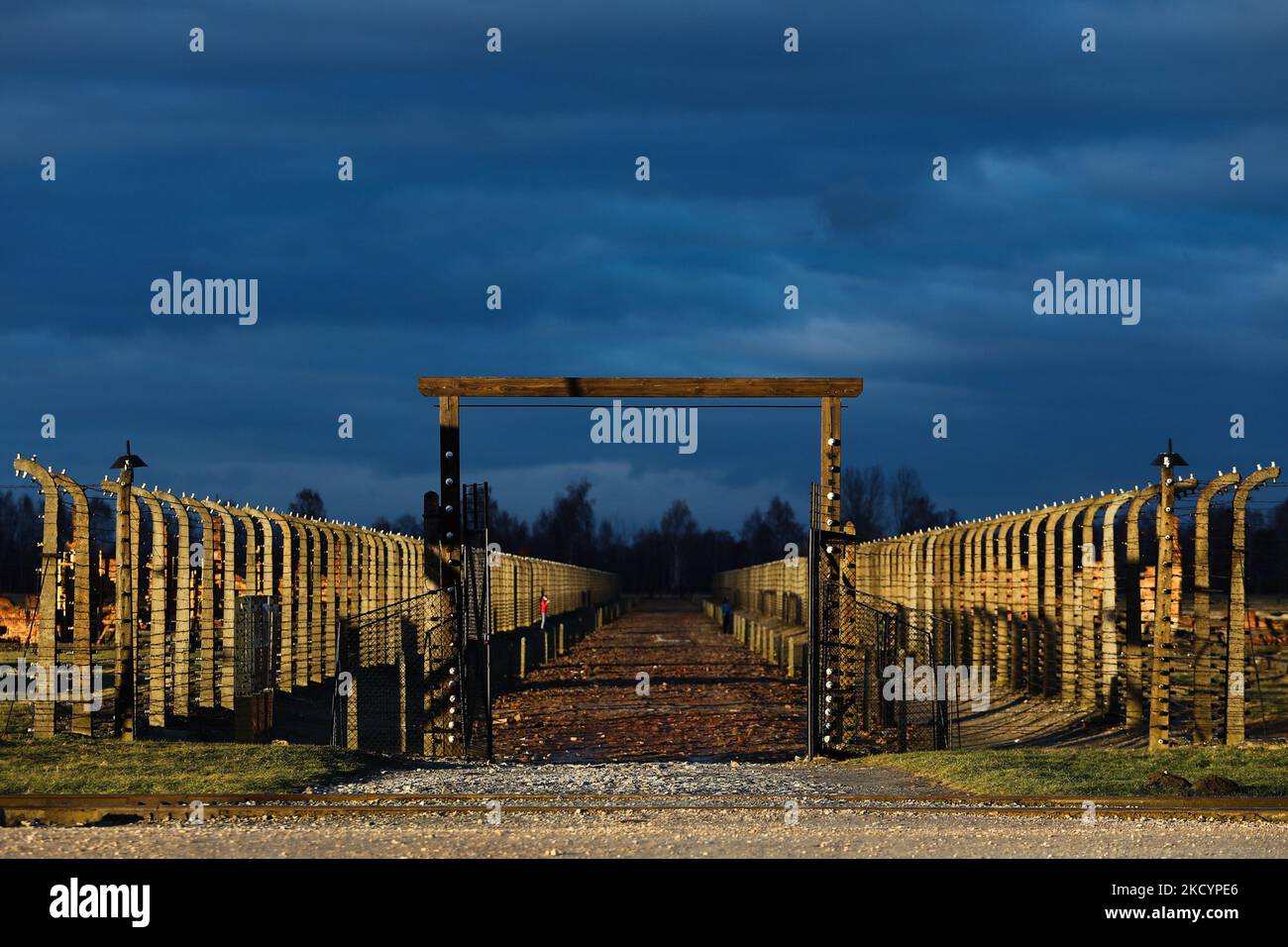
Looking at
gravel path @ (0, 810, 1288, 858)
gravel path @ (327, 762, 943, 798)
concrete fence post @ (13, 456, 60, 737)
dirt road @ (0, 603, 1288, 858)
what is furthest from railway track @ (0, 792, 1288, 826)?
concrete fence post @ (13, 456, 60, 737)

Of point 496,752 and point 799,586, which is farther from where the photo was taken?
point 799,586

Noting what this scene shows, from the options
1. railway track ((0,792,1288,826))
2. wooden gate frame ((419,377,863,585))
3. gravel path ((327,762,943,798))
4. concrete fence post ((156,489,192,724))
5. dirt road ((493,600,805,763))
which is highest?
wooden gate frame ((419,377,863,585))

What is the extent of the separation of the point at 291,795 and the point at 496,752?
28.0 ft

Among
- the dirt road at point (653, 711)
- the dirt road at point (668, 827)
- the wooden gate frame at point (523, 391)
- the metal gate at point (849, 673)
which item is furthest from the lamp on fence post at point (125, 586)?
the metal gate at point (849, 673)

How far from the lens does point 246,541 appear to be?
67.8 ft

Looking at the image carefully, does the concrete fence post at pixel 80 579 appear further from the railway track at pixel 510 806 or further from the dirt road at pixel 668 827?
the railway track at pixel 510 806

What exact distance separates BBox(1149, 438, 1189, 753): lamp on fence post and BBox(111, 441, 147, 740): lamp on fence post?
10.5m

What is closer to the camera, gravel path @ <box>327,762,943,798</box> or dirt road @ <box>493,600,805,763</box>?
gravel path @ <box>327,762,943,798</box>

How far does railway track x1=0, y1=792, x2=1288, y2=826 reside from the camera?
38.6ft

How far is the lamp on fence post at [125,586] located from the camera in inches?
656

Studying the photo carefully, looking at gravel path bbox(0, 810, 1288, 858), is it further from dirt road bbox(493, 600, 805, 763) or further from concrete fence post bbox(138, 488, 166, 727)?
dirt road bbox(493, 600, 805, 763)

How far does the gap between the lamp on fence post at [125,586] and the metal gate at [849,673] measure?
23.7 ft

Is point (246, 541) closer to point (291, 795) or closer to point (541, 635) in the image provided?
point (291, 795)
